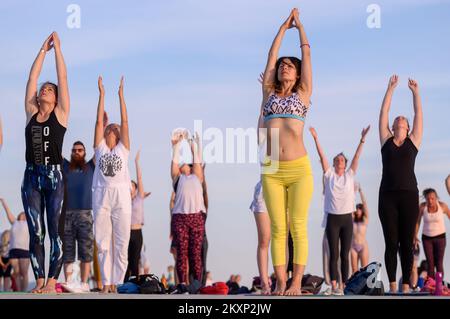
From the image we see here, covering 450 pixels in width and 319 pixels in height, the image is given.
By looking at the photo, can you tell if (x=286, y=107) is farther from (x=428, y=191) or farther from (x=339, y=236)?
(x=428, y=191)

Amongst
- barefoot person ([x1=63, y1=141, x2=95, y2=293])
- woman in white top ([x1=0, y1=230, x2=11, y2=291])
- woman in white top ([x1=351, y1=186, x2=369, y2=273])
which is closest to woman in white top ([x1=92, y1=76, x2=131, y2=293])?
barefoot person ([x1=63, y1=141, x2=95, y2=293])

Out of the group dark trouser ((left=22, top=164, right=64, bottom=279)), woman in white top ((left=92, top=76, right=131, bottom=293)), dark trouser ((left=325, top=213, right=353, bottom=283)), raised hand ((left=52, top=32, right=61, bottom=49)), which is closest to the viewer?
dark trouser ((left=22, top=164, right=64, bottom=279))

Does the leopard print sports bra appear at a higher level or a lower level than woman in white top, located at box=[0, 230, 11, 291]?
higher

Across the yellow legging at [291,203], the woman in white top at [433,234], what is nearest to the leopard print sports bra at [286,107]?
the yellow legging at [291,203]

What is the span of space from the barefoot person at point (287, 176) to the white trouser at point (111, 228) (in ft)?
9.68

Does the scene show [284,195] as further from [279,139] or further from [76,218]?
[76,218]

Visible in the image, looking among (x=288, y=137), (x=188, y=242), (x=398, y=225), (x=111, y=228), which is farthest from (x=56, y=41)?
(x=398, y=225)

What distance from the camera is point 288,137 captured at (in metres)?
11.3

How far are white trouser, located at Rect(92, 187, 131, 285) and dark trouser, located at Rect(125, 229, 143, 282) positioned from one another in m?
2.61

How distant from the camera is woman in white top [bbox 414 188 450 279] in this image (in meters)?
17.1

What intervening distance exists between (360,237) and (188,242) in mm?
4925

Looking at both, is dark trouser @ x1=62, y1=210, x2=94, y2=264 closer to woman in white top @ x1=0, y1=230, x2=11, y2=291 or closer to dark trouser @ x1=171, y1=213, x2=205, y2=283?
dark trouser @ x1=171, y1=213, x2=205, y2=283

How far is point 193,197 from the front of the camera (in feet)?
50.0
